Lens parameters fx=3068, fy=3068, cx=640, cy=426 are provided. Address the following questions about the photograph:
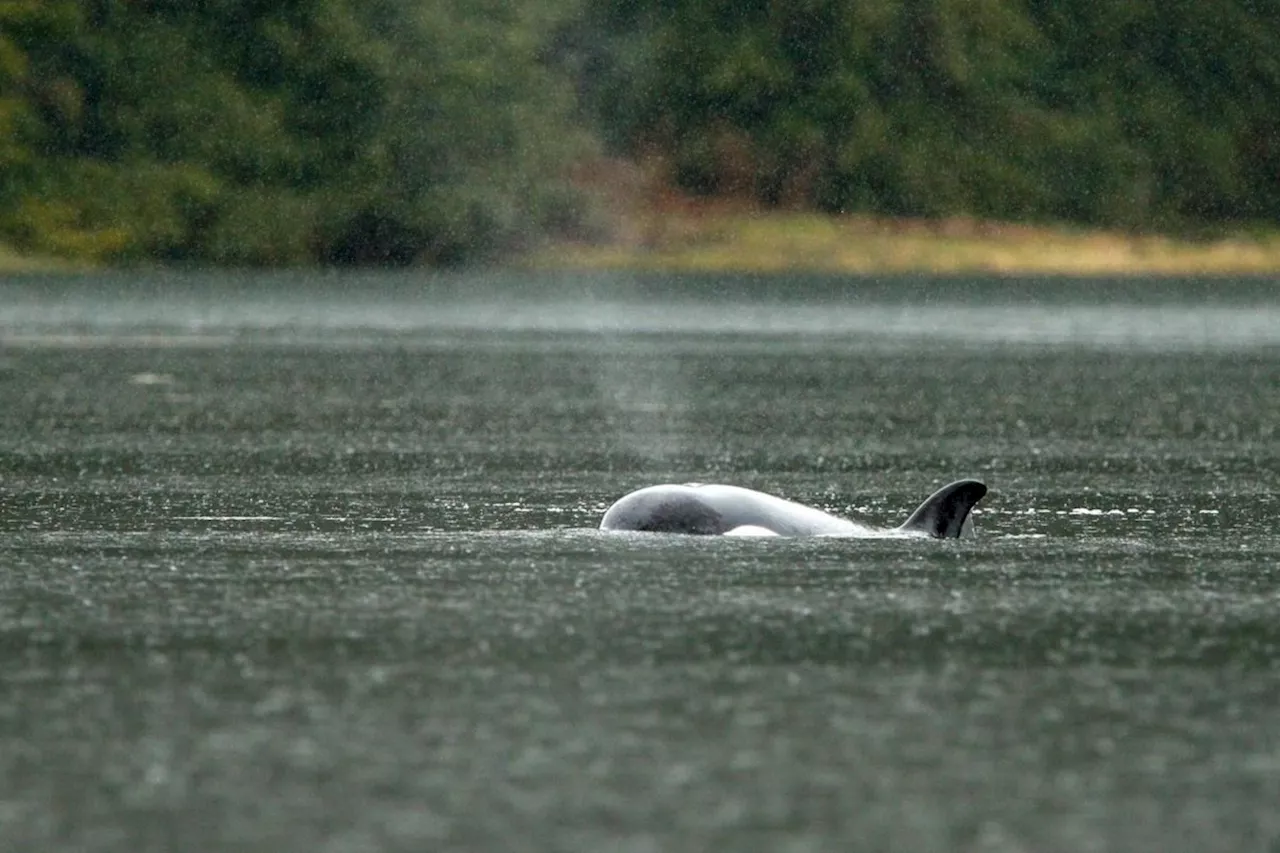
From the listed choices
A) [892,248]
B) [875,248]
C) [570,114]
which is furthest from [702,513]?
[892,248]

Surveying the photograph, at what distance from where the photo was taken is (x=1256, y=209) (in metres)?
165

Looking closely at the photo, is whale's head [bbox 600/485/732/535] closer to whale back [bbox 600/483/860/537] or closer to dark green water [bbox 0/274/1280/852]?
whale back [bbox 600/483/860/537]

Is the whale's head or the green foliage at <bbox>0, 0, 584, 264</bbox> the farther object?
the green foliage at <bbox>0, 0, 584, 264</bbox>

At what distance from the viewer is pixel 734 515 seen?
26.2 m

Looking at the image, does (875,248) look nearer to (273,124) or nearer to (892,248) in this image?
(892,248)

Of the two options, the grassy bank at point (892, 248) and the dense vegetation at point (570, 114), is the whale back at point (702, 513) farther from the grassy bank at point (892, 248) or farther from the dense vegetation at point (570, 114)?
the grassy bank at point (892, 248)

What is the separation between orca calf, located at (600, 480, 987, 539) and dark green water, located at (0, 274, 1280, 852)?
0.37 metres

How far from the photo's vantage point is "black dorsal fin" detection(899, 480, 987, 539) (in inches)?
1013

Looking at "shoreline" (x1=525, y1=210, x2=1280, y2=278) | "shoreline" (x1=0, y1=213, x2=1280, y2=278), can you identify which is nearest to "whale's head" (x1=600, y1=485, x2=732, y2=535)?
"shoreline" (x1=0, y1=213, x2=1280, y2=278)

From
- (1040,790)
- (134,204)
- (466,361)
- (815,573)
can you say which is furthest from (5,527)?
(134,204)

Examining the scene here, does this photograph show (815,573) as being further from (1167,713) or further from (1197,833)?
(1197,833)

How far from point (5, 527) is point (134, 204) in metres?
108

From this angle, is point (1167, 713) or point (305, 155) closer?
point (1167, 713)

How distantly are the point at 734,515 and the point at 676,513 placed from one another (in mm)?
498
